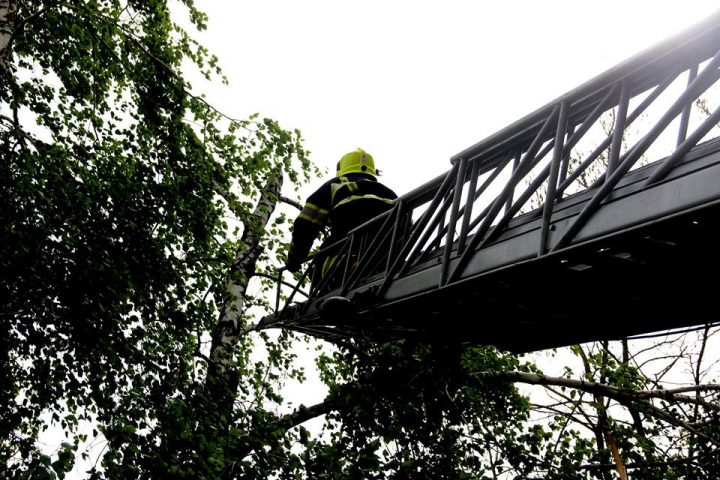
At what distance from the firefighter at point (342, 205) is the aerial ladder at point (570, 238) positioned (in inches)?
26.8

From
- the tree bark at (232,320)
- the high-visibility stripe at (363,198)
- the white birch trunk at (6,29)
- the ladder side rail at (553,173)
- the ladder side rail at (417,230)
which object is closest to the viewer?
the ladder side rail at (553,173)

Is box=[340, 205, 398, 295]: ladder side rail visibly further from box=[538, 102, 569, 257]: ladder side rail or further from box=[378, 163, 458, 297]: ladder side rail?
box=[538, 102, 569, 257]: ladder side rail

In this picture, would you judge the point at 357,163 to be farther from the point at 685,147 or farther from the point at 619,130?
the point at 685,147

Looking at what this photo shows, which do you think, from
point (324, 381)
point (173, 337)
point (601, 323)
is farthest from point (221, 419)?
point (324, 381)

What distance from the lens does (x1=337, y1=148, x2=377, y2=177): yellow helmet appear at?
6.16m

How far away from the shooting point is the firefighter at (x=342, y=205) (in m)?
5.94

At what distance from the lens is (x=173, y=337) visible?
561 centimetres

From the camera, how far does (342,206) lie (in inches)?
235

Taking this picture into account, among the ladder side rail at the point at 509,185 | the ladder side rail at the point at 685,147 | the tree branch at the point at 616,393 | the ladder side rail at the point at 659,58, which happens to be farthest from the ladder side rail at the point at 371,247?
the ladder side rail at the point at 685,147

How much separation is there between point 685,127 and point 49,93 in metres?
6.02

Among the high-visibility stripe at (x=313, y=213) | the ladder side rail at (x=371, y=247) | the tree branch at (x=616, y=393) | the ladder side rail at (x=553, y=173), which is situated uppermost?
the high-visibility stripe at (x=313, y=213)

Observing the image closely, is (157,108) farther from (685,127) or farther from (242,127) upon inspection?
(685,127)

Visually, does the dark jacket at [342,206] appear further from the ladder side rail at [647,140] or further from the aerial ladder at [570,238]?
the ladder side rail at [647,140]

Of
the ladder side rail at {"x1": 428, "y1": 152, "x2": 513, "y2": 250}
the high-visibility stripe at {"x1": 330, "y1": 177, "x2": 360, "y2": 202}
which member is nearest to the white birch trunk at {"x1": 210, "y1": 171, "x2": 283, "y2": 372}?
the high-visibility stripe at {"x1": 330, "y1": 177, "x2": 360, "y2": 202}
